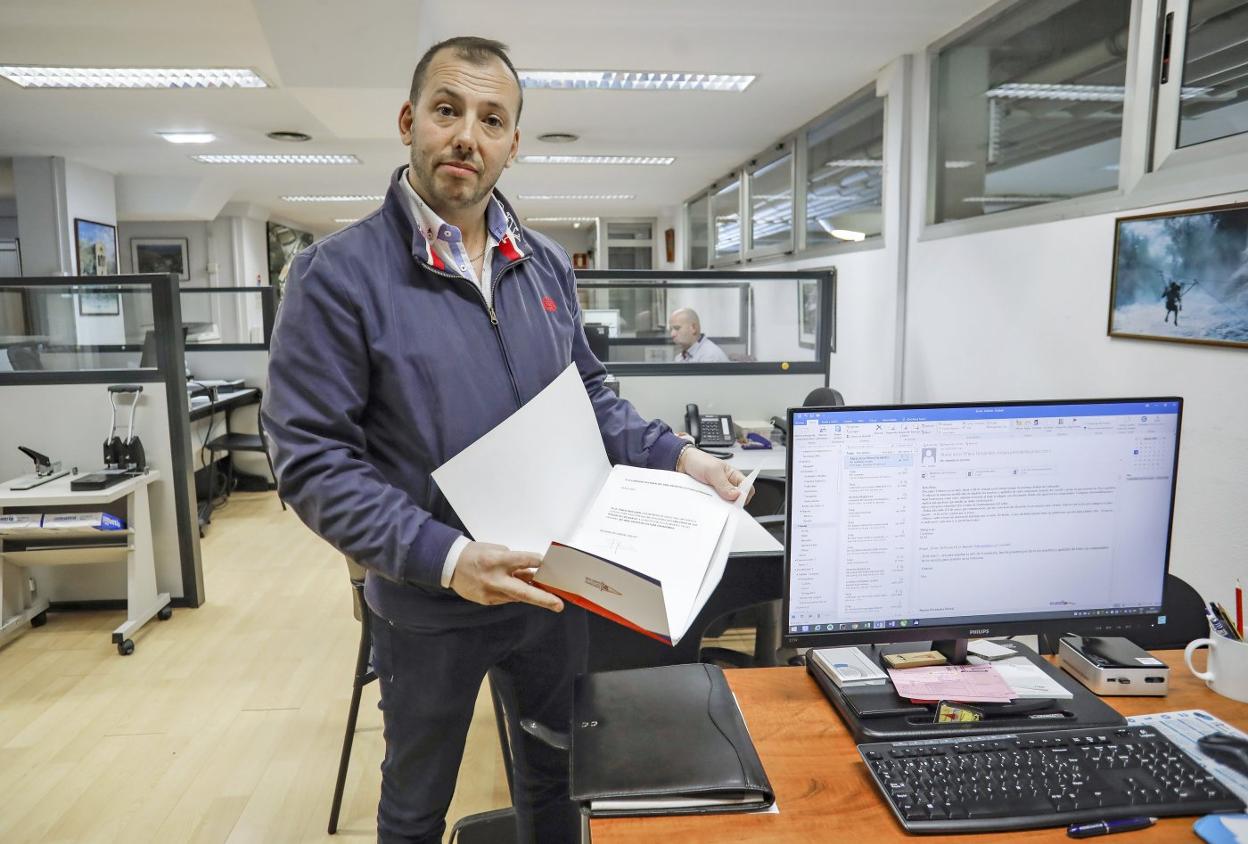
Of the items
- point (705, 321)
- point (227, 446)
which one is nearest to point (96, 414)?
point (227, 446)

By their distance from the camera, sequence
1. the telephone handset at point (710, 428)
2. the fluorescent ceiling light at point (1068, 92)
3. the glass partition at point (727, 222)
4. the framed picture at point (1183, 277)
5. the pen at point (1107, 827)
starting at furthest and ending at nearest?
the glass partition at point (727, 222) < the telephone handset at point (710, 428) < the fluorescent ceiling light at point (1068, 92) < the framed picture at point (1183, 277) < the pen at point (1107, 827)

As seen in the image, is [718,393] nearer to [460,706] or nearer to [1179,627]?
[1179,627]

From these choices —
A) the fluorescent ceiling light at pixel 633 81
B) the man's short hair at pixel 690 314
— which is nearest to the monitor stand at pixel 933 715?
the man's short hair at pixel 690 314

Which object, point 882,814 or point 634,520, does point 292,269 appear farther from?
point 882,814

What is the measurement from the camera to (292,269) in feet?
3.75

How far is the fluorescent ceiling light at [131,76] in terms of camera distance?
414 cm

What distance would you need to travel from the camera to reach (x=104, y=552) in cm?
321

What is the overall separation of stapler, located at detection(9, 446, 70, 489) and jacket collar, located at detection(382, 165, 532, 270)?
281 cm

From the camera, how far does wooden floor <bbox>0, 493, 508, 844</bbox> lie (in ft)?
6.80

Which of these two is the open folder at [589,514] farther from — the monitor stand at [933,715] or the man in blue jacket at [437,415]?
the monitor stand at [933,715]

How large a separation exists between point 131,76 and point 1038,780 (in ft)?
16.9

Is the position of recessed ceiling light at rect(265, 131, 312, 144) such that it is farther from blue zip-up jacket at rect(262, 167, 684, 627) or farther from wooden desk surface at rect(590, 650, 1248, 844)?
wooden desk surface at rect(590, 650, 1248, 844)

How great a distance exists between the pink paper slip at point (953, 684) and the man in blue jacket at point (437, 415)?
0.34 meters

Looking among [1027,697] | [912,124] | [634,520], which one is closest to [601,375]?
[634,520]
